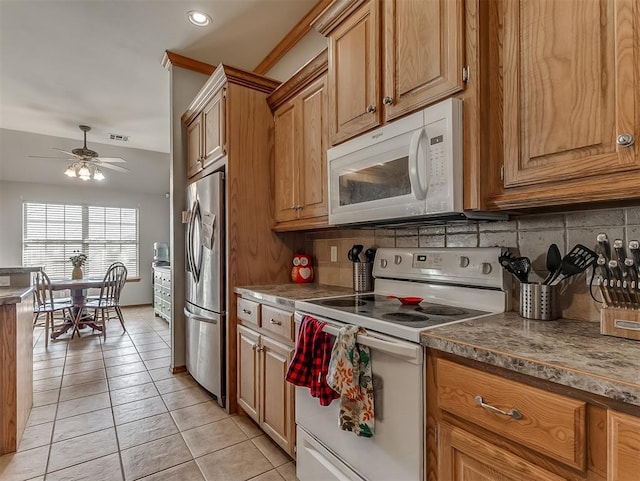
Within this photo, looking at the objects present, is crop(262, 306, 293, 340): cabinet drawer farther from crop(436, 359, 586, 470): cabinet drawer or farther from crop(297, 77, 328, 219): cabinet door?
crop(436, 359, 586, 470): cabinet drawer

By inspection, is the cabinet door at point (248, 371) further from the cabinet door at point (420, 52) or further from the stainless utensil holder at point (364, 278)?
the cabinet door at point (420, 52)

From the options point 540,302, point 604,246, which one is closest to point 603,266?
point 604,246

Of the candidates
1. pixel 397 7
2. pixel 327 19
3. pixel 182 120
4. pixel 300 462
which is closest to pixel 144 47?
pixel 182 120

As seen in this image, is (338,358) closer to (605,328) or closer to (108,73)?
(605,328)

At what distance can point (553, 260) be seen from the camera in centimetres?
122

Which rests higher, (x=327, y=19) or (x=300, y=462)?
(x=327, y=19)

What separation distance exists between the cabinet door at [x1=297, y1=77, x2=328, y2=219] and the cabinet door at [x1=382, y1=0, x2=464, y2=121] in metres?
0.58

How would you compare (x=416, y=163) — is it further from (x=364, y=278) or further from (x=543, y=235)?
(x=364, y=278)

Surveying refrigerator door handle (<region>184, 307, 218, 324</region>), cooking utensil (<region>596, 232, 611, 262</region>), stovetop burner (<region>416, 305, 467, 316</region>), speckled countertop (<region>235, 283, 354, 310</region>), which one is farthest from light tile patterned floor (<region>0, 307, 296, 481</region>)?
cooking utensil (<region>596, 232, 611, 262</region>)

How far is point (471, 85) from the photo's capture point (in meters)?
1.19

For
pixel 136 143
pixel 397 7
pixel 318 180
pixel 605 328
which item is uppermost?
pixel 136 143

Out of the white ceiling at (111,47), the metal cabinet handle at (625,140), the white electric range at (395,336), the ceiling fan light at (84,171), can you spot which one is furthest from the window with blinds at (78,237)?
the metal cabinet handle at (625,140)

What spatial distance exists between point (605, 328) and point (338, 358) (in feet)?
2.78

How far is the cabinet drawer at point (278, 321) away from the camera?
5.73ft
